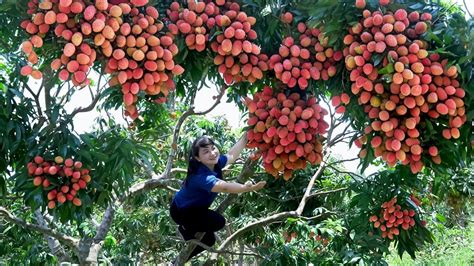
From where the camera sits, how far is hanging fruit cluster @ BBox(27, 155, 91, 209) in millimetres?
2559

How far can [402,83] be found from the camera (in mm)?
1725

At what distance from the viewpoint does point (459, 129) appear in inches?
73.0

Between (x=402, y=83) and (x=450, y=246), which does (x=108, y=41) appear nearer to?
(x=402, y=83)

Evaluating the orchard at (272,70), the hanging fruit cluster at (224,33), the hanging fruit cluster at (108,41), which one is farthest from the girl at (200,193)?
the hanging fruit cluster at (108,41)

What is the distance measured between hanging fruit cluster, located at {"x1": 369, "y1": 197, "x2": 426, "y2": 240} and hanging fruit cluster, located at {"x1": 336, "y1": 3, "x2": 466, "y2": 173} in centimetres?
145

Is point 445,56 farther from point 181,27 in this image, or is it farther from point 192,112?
point 192,112

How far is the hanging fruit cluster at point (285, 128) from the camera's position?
2037 millimetres

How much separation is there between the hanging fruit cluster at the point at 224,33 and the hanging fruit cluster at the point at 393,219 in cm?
158

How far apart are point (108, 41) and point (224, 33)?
1.38ft

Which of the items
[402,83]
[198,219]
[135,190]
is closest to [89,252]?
[135,190]

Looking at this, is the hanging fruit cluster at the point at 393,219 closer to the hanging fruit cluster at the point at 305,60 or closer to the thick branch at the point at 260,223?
the thick branch at the point at 260,223

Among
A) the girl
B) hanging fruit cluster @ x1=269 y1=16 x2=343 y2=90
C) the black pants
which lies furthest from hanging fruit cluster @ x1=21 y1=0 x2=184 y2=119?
the black pants

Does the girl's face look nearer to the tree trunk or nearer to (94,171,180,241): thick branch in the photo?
(94,171,180,241): thick branch

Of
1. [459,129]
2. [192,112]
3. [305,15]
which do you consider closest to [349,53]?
[305,15]
